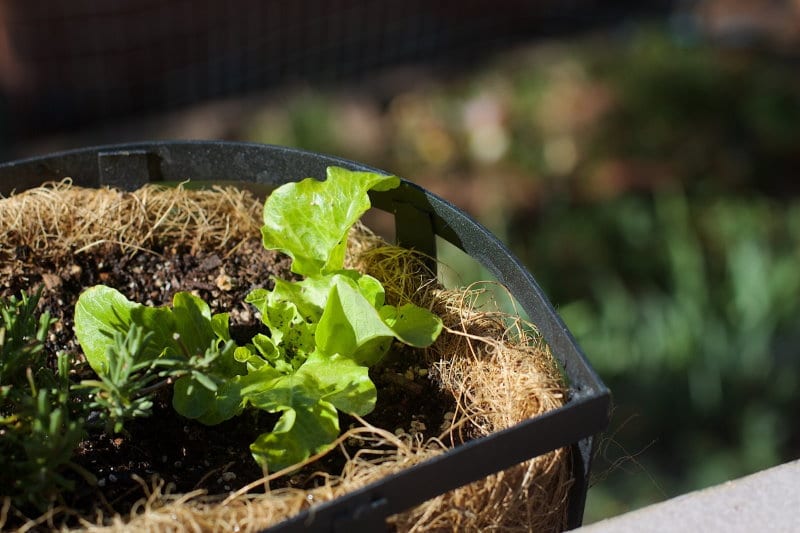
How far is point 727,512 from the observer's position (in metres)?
0.68

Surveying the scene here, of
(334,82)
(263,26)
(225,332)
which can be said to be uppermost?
(225,332)

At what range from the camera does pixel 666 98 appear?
293 cm

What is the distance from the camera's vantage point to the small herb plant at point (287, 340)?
2.19 feet

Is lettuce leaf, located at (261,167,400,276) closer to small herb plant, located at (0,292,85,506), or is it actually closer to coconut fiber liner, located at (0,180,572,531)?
coconut fiber liner, located at (0,180,572,531)

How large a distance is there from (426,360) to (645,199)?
1.98 m

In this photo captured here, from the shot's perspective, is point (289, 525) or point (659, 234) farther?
point (659, 234)

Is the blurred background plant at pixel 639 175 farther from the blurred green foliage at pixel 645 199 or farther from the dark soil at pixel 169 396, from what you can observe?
the dark soil at pixel 169 396

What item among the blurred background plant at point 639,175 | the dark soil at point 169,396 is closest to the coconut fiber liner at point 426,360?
the dark soil at point 169,396

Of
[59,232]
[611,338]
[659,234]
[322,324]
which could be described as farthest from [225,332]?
[659,234]

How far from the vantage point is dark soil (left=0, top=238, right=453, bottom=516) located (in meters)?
0.70

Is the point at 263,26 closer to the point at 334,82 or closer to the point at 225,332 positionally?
the point at 334,82

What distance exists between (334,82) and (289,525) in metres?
2.97

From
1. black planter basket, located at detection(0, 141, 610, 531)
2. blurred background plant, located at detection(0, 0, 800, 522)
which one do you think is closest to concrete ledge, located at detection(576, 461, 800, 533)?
black planter basket, located at detection(0, 141, 610, 531)

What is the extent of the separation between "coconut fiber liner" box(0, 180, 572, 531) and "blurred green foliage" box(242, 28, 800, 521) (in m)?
0.91
